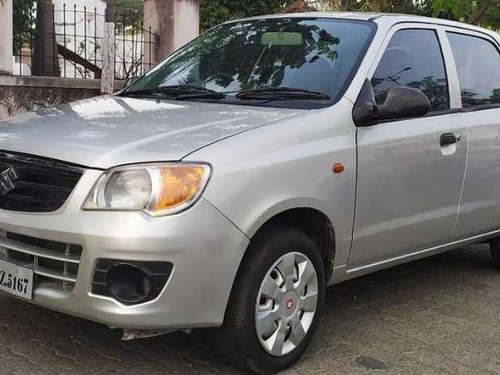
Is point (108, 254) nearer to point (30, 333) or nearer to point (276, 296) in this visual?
point (276, 296)

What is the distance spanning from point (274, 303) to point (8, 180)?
139cm

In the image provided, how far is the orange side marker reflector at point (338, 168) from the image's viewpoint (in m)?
3.65

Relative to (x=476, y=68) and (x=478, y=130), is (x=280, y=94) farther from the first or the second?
(x=476, y=68)

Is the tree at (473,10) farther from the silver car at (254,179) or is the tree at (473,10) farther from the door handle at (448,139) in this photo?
the door handle at (448,139)

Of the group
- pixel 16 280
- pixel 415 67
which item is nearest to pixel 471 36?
pixel 415 67

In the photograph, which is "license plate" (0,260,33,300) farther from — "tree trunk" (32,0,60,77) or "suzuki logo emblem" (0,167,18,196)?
"tree trunk" (32,0,60,77)

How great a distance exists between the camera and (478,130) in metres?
4.73

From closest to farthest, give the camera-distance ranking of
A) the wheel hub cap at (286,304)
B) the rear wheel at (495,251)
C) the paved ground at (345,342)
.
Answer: the wheel hub cap at (286,304), the paved ground at (345,342), the rear wheel at (495,251)

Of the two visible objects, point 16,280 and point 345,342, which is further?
point 345,342

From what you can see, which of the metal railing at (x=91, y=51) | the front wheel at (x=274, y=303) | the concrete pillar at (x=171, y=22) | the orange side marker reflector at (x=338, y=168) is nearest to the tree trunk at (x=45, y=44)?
the metal railing at (x=91, y=51)

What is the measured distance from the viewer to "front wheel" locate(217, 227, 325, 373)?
3.30 m

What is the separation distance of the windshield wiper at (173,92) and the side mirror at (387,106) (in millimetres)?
849

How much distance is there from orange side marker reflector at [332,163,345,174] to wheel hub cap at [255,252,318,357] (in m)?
0.47

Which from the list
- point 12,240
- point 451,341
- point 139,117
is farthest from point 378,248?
point 12,240
